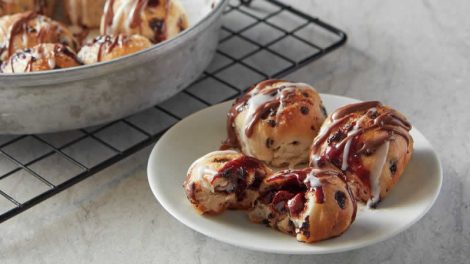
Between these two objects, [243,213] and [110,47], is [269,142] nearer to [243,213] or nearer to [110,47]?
[243,213]

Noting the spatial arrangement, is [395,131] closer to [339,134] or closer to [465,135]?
[339,134]

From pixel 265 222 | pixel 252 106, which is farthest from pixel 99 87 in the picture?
pixel 265 222

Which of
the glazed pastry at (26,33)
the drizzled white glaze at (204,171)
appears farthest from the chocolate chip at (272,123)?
the glazed pastry at (26,33)

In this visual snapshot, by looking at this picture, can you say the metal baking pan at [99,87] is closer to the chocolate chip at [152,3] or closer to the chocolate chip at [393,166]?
the chocolate chip at [152,3]

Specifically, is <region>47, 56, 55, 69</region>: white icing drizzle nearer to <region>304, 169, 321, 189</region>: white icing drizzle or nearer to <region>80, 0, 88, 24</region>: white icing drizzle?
<region>80, 0, 88, 24</region>: white icing drizzle

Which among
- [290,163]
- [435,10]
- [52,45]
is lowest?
[435,10]

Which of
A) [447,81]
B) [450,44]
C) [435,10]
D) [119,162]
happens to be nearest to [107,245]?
[119,162]
